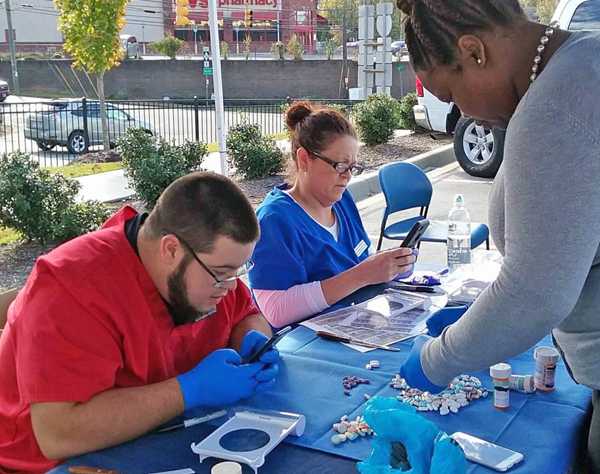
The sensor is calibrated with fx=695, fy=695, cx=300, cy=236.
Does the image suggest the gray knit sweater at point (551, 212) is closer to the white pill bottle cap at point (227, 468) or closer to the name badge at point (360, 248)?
the white pill bottle cap at point (227, 468)

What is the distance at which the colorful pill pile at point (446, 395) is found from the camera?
169 cm

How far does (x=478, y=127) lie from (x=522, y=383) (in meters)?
5.59

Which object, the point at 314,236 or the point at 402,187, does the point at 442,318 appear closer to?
the point at 314,236

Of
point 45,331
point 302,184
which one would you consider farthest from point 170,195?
point 302,184

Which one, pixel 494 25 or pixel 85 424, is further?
pixel 85 424

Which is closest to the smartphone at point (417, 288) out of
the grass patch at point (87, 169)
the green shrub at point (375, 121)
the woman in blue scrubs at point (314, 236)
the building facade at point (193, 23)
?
the woman in blue scrubs at point (314, 236)

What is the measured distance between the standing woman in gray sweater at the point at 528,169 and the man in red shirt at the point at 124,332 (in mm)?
546

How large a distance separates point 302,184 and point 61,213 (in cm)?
335

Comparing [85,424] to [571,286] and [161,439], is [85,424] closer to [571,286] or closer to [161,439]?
[161,439]

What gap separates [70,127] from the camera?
47.7 feet

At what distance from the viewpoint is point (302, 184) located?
2.82 m

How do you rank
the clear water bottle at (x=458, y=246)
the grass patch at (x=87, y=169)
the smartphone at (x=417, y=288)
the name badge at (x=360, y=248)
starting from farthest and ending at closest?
the grass patch at (x=87, y=169)
the clear water bottle at (x=458, y=246)
the name badge at (x=360, y=248)
the smartphone at (x=417, y=288)

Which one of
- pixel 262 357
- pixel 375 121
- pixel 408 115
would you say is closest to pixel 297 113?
pixel 262 357

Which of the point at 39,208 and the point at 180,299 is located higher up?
the point at 180,299
